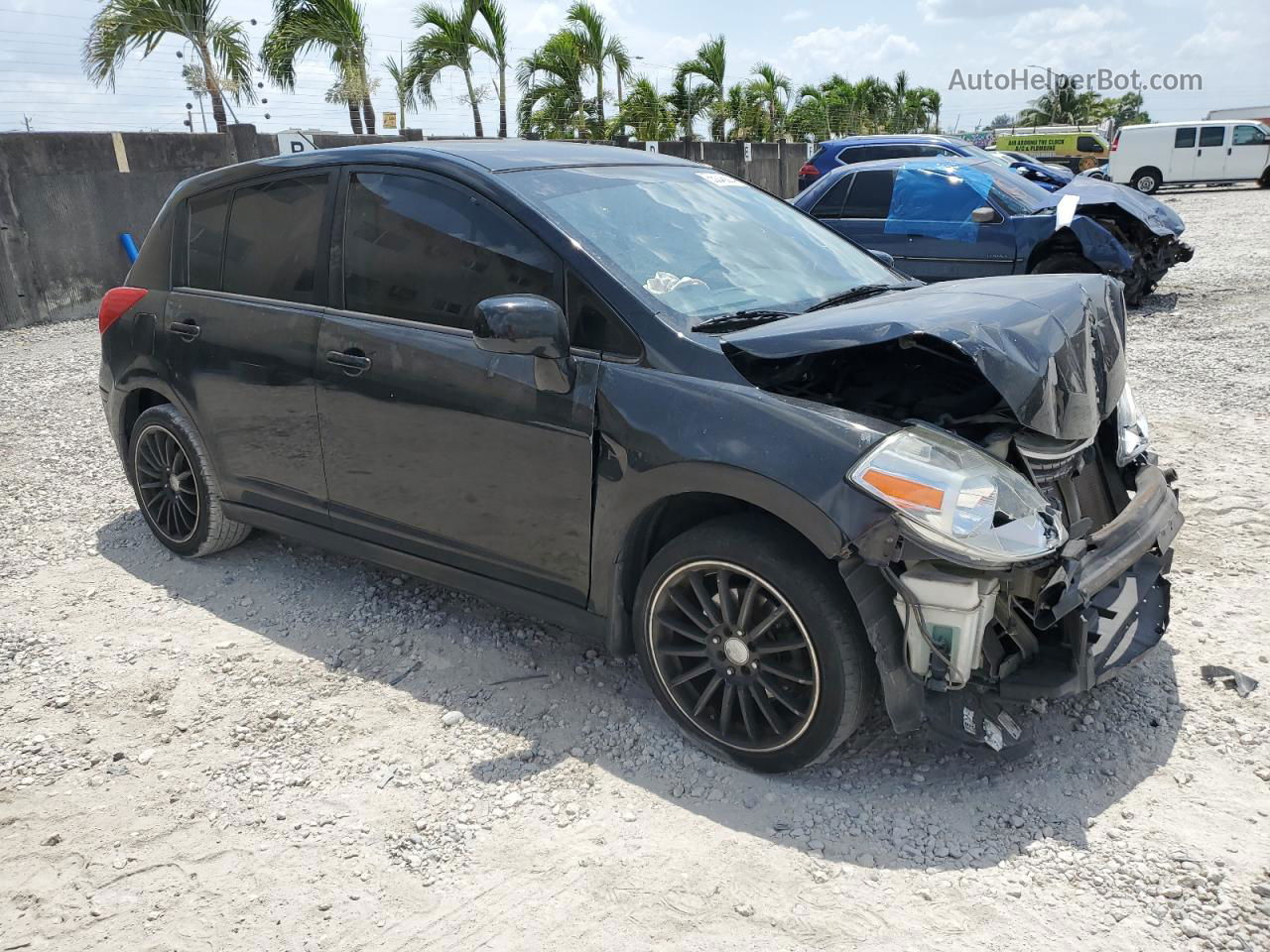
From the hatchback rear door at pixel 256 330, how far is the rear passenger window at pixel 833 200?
7590mm

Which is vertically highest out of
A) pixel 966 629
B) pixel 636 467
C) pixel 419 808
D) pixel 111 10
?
pixel 111 10

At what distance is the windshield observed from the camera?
3.26 meters

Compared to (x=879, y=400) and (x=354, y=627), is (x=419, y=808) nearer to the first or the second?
(x=354, y=627)

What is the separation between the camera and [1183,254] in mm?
10523

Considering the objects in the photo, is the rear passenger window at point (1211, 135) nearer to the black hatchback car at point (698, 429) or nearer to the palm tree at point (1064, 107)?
the black hatchback car at point (698, 429)

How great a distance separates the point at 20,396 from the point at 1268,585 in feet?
29.2

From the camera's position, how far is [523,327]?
2.94 meters

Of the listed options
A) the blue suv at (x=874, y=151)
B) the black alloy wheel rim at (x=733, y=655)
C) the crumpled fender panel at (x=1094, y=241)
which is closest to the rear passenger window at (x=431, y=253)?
the black alloy wheel rim at (x=733, y=655)

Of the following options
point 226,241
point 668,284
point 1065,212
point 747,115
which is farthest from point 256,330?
point 747,115

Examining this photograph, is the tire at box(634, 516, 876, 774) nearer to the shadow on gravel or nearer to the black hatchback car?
the black hatchback car

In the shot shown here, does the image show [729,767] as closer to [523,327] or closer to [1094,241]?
[523,327]

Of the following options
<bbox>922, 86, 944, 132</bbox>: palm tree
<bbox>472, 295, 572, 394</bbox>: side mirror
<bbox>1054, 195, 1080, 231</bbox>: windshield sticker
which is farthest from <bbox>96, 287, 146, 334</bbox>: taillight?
<bbox>922, 86, 944, 132</bbox>: palm tree

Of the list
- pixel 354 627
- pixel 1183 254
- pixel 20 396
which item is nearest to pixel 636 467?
pixel 354 627

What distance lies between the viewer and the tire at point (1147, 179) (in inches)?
1161
